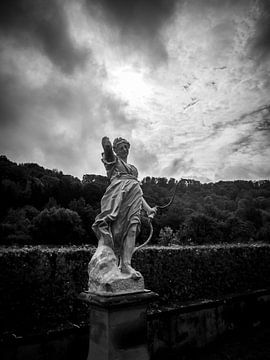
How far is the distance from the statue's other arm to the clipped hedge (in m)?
2.68

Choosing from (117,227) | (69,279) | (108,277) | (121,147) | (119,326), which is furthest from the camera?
(69,279)

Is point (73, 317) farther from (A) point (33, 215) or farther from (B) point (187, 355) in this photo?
(A) point (33, 215)

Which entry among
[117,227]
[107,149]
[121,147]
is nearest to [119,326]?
[117,227]

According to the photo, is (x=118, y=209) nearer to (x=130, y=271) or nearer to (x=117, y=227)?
(x=117, y=227)

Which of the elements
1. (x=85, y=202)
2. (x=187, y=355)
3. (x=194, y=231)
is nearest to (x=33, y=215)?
(x=85, y=202)

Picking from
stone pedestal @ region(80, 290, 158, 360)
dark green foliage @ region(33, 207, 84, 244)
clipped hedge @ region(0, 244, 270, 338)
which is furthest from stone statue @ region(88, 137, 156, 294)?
dark green foliage @ region(33, 207, 84, 244)

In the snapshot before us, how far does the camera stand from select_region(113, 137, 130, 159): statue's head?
4.29 metres

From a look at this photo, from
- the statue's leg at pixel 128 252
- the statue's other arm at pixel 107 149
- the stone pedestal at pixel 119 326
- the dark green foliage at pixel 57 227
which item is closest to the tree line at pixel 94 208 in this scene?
the dark green foliage at pixel 57 227

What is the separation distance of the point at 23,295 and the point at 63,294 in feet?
2.47

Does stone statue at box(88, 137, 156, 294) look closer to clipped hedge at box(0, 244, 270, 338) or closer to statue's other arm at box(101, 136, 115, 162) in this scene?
statue's other arm at box(101, 136, 115, 162)

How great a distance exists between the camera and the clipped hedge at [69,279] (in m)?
4.91

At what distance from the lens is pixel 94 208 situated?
37.7 metres

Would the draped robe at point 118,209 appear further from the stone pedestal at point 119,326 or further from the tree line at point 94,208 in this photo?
the tree line at point 94,208

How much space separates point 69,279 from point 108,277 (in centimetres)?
258
